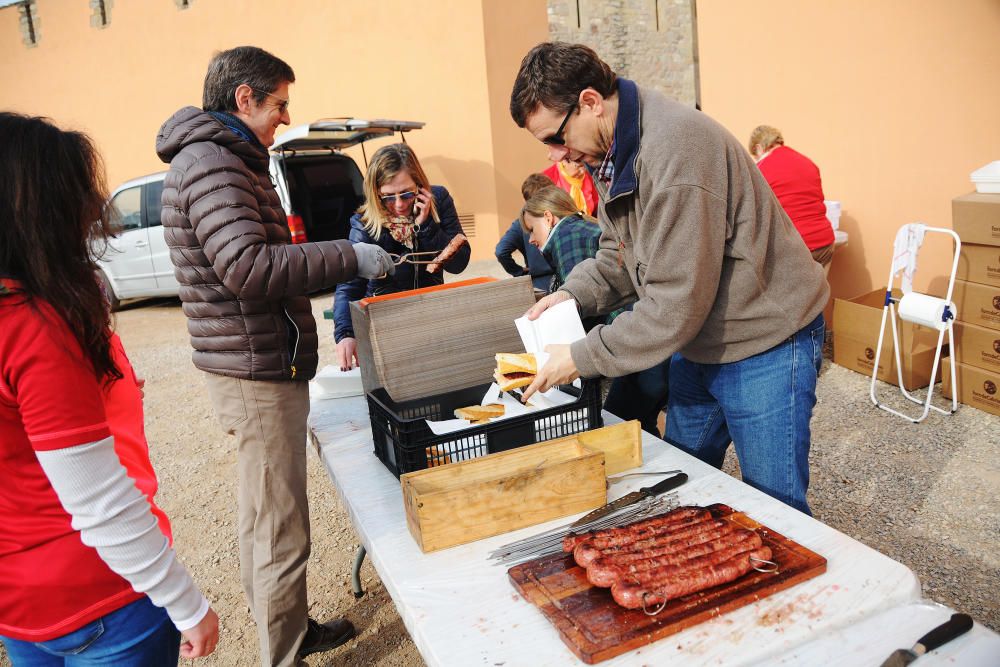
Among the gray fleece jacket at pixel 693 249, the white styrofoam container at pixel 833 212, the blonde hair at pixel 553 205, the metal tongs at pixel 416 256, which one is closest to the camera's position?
the gray fleece jacket at pixel 693 249

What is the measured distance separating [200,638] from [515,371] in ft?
3.19

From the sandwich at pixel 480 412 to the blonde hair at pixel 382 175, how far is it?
1487mm

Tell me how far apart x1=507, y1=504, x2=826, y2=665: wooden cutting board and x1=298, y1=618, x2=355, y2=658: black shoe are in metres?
1.77

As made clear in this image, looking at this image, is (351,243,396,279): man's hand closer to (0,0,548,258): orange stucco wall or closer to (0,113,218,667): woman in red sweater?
(0,113,218,667): woman in red sweater

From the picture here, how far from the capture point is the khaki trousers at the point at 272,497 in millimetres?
Result: 2309

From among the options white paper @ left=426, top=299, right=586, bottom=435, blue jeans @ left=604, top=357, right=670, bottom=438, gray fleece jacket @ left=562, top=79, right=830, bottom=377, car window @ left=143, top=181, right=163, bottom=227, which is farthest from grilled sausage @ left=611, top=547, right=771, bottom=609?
car window @ left=143, top=181, right=163, bottom=227

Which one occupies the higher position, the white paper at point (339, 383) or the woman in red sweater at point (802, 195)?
the woman in red sweater at point (802, 195)

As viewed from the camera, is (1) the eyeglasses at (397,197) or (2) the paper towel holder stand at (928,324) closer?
(1) the eyeglasses at (397,197)

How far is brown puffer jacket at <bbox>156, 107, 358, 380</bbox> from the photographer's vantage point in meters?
2.09

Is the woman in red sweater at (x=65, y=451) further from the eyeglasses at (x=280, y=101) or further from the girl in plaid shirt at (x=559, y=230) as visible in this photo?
the girl in plaid shirt at (x=559, y=230)

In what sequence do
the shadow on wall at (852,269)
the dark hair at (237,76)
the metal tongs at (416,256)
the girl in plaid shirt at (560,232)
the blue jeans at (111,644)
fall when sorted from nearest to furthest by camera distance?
the blue jeans at (111,644), the dark hair at (237,76), the metal tongs at (416,256), the girl in plaid shirt at (560,232), the shadow on wall at (852,269)

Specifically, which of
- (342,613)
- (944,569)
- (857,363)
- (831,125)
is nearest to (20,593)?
(342,613)

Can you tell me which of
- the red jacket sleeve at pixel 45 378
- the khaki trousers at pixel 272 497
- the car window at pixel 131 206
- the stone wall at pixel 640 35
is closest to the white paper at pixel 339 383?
the khaki trousers at pixel 272 497

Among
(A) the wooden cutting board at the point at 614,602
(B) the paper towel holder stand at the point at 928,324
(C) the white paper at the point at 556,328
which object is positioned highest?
(C) the white paper at the point at 556,328
